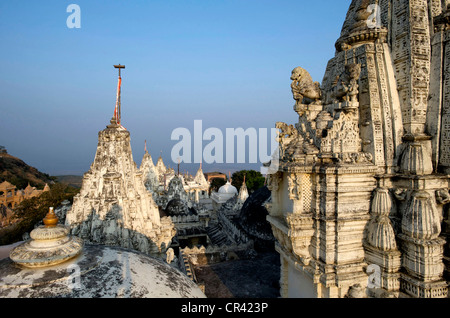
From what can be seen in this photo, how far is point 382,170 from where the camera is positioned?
8.54m

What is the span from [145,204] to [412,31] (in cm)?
1198

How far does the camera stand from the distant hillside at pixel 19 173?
58.0 m

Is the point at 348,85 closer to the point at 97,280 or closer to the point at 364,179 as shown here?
the point at 364,179

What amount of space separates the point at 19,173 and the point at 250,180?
178 feet

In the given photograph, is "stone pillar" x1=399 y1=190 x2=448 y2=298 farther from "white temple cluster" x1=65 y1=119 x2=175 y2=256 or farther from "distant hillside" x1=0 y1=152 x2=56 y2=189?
"distant hillside" x1=0 y1=152 x2=56 y2=189

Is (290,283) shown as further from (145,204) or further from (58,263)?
(58,263)

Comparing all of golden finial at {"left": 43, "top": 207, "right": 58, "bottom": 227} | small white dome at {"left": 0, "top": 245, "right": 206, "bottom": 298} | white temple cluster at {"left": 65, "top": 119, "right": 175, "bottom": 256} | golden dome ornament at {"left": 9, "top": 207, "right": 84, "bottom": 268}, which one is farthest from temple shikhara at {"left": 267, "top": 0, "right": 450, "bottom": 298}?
golden finial at {"left": 43, "top": 207, "right": 58, "bottom": 227}

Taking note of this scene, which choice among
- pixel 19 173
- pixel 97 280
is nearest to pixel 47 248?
pixel 97 280

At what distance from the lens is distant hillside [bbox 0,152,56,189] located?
57950 millimetres

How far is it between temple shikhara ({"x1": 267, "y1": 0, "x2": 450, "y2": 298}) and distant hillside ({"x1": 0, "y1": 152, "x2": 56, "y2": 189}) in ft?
207

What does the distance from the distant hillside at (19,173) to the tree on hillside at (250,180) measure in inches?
1597

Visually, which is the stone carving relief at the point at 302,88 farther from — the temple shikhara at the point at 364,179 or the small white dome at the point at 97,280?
the small white dome at the point at 97,280

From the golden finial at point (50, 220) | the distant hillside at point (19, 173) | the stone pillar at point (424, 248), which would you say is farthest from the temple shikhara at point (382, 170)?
the distant hillside at point (19, 173)
